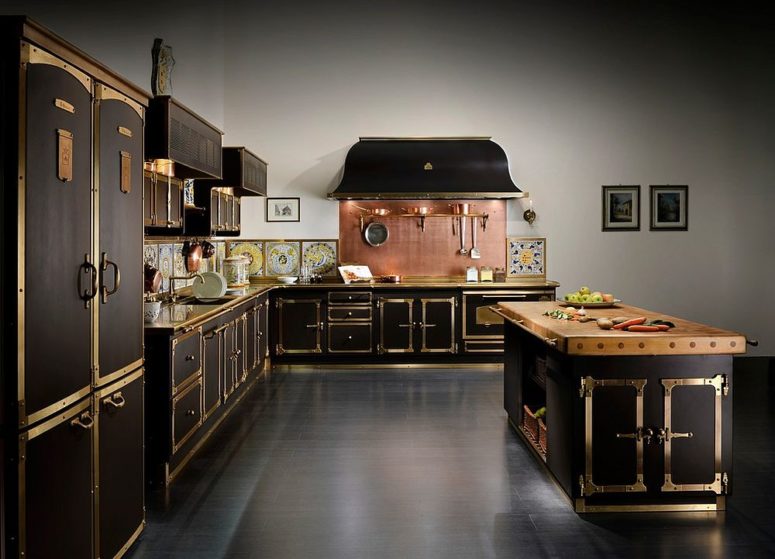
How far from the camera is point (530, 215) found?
753 cm

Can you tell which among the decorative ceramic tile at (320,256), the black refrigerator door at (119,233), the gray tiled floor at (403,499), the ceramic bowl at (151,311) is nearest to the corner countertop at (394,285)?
the decorative ceramic tile at (320,256)

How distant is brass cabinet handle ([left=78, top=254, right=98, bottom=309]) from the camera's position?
7.68ft

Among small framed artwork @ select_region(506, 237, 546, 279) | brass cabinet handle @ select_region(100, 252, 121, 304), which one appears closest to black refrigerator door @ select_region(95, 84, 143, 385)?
brass cabinet handle @ select_region(100, 252, 121, 304)

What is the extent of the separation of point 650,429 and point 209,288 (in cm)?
353

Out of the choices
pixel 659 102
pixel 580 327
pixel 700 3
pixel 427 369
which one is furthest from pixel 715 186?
pixel 580 327

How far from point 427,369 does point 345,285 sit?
1.30 meters

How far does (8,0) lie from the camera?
329cm

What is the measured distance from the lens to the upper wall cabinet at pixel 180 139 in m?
4.07

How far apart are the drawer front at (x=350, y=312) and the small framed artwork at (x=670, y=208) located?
359 centimetres

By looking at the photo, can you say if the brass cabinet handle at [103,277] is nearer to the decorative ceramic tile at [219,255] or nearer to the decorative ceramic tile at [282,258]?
the decorative ceramic tile at [219,255]

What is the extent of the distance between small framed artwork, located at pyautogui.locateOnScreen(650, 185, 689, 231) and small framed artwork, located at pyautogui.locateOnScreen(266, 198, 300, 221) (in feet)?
14.0

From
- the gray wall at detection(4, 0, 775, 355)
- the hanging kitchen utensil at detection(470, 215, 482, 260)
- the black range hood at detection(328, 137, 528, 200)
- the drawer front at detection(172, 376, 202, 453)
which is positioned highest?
the gray wall at detection(4, 0, 775, 355)

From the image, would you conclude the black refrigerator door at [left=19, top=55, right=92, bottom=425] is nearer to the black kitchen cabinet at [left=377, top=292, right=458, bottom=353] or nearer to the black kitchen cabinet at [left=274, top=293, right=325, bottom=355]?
the black kitchen cabinet at [left=274, top=293, right=325, bottom=355]

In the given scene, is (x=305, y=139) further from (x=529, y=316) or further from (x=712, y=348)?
(x=712, y=348)
